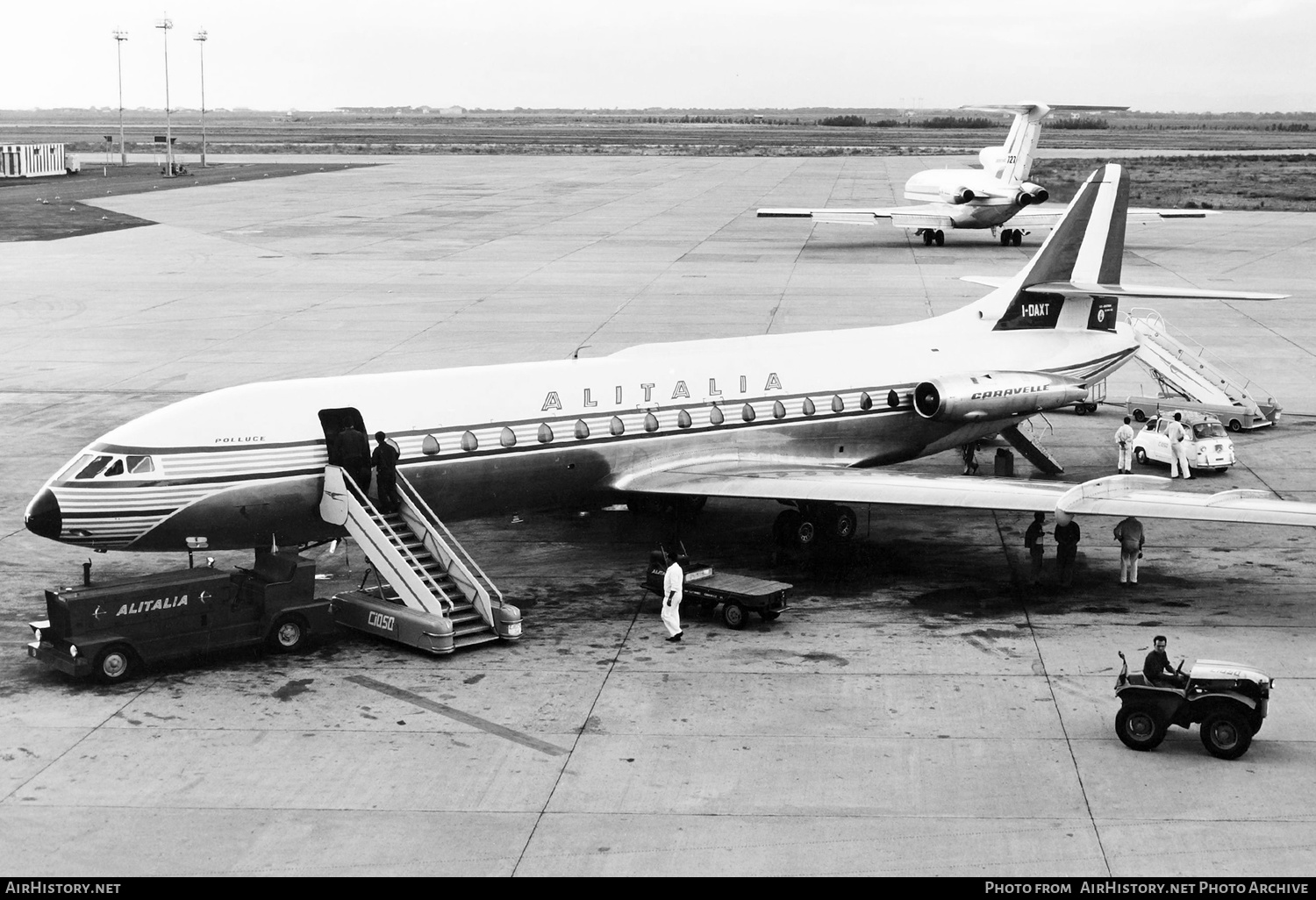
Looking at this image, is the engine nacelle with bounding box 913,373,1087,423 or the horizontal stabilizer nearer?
the engine nacelle with bounding box 913,373,1087,423

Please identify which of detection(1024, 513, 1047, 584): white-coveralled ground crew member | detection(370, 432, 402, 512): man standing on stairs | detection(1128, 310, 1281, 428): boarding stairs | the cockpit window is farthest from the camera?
detection(1128, 310, 1281, 428): boarding stairs

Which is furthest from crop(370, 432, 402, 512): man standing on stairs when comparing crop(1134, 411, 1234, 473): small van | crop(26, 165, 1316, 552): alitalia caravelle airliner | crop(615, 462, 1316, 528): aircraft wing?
crop(1134, 411, 1234, 473): small van

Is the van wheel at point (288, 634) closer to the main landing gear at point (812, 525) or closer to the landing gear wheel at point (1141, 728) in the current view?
the main landing gear at point (812, 525)

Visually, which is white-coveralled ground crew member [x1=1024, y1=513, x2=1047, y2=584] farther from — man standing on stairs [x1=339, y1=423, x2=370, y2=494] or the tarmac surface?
man standing on stairs [x1=339, y1=423, x2=370, y2=494]

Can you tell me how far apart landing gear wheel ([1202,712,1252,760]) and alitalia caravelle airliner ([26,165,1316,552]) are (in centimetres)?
598

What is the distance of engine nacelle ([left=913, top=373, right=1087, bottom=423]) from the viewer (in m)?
26.6

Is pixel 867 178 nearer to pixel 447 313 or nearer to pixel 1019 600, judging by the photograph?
pixel 447 313

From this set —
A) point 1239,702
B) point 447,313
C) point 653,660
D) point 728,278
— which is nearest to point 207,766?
point 653,660

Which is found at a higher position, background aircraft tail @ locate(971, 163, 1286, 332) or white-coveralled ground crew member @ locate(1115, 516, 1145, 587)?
background aircraft tail @ locate(971, 163, 1286, 332)

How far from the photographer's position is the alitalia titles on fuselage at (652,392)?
23953 millimetres

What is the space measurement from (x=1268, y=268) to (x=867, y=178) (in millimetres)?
61302

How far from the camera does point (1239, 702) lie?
16.4 m

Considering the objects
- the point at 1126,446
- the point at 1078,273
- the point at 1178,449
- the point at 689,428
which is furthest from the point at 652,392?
the point at 1178,449

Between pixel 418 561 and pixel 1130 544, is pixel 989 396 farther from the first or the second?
pixel 418 561
